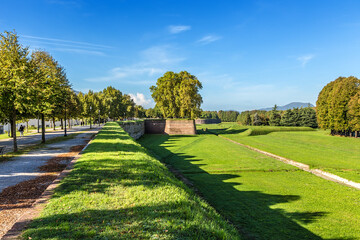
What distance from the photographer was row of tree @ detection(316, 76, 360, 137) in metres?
42.0

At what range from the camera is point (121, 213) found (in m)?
4.90

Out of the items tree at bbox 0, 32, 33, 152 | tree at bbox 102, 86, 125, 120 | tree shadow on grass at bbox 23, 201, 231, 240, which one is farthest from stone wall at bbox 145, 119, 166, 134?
tree shadow on grass at bbox 23, 201, 231, 240

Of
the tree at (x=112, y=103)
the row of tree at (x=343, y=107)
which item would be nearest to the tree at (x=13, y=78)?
the tree at (x=112, y=103)

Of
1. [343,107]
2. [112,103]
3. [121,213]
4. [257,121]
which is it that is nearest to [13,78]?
[121,213]

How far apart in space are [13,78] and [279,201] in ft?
66.5

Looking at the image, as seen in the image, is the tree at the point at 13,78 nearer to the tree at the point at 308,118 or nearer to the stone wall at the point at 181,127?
the stone wall at the point at 181,127

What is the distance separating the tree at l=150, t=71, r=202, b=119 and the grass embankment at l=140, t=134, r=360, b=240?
3600cm

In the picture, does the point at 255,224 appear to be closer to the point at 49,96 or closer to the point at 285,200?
the point at 285,200

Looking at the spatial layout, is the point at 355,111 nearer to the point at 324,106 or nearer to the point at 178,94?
the point at 324,106

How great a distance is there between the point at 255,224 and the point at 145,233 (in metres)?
6.79

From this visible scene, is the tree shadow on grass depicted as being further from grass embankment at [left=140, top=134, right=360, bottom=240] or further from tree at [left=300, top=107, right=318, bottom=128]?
tree at [left=300, top=107, right=318, bottom=128]

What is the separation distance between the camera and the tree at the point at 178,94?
179 ft

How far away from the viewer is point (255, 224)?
889 cm

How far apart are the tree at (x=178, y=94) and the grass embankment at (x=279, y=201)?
36.0m
